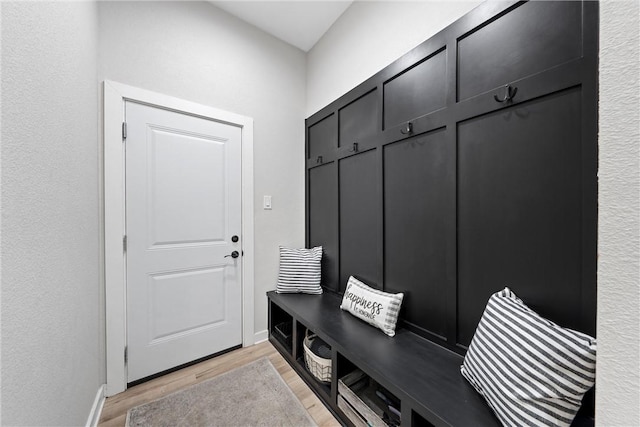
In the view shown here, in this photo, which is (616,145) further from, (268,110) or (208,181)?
(268,110)

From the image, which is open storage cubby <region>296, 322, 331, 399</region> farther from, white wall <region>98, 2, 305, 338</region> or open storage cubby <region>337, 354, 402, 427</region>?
white wall <region>98, 2, 305, 338</region>

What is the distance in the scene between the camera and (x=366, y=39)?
1.91m

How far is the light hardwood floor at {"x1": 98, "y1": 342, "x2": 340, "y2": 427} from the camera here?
1467mm

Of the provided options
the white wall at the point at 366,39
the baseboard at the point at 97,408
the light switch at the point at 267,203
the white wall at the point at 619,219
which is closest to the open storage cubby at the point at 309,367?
the light switch at the point at 267,203

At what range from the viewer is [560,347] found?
0.82 metres

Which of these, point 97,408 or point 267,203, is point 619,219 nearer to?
point 267,203

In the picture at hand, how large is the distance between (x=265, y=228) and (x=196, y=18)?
192cm

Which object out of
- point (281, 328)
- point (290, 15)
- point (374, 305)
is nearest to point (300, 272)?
point (281, 328)

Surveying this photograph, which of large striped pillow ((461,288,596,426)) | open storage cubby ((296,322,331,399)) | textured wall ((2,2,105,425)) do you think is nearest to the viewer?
textured wall ((2,2,105,425))

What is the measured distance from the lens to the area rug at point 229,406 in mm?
1411

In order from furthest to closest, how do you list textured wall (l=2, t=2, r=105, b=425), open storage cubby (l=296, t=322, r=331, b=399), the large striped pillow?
open storage cubby (l=296, t=322, r=331, b=399) → the large striped pillow → textured wall (l=2, t=2, r=105, b=425)

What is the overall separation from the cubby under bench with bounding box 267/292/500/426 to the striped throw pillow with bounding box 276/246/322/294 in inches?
5.9

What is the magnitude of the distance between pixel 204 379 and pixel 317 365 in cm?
90

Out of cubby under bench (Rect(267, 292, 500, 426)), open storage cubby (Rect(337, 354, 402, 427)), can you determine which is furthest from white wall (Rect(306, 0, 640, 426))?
open storage cubby (Rect(337, 354, 402, 427))
